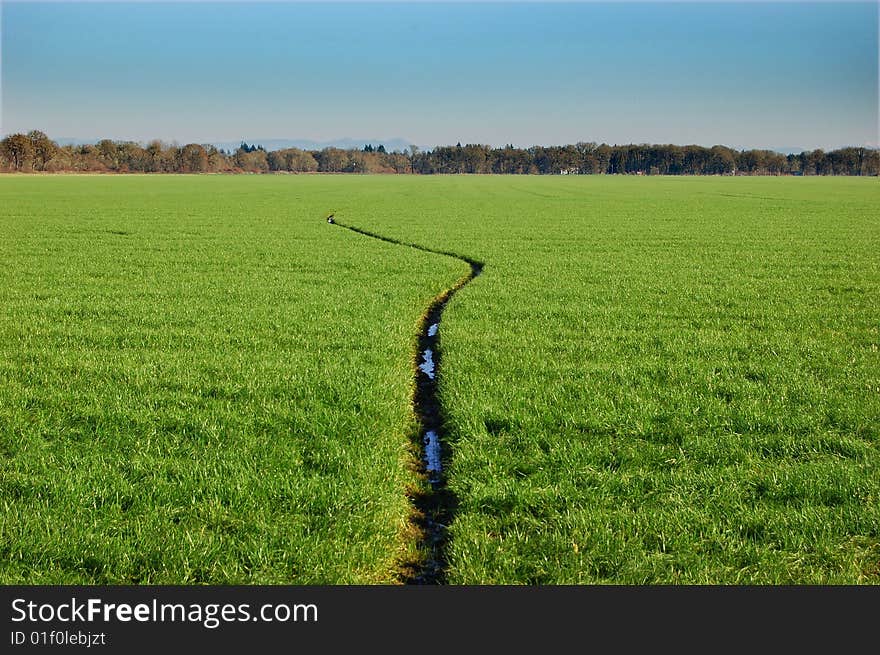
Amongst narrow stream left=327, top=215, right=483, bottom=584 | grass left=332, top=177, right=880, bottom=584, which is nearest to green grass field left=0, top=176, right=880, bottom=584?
grass left=332, top=177, right=880, bottom=584

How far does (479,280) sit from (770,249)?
13.9 metres

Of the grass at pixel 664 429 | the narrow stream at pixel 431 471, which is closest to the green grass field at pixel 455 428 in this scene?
the grass at pixel 664 429

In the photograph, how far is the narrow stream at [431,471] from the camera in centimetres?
568

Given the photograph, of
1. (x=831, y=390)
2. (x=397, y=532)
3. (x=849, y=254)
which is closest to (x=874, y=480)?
A: (x=831, y=390)

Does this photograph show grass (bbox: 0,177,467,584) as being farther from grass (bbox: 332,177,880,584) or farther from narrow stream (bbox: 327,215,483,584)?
grass (bbox: 332,177,880,584)

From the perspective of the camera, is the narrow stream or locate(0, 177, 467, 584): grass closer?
locate(0, 177, 467, 584): grass

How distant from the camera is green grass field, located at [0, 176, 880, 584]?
18.4 feet

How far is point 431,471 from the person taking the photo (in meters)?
7.49

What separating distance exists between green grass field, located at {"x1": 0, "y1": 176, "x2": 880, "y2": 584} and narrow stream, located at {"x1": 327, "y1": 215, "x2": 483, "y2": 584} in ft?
0.60

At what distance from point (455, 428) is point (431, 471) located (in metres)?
0.93

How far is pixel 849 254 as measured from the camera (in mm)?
25438

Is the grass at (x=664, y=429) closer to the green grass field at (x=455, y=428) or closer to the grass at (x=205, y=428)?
the green grass field at (x=455, y=428)

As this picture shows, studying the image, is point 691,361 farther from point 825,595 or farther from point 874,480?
point 825,595

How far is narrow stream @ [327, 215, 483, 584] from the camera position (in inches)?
224
